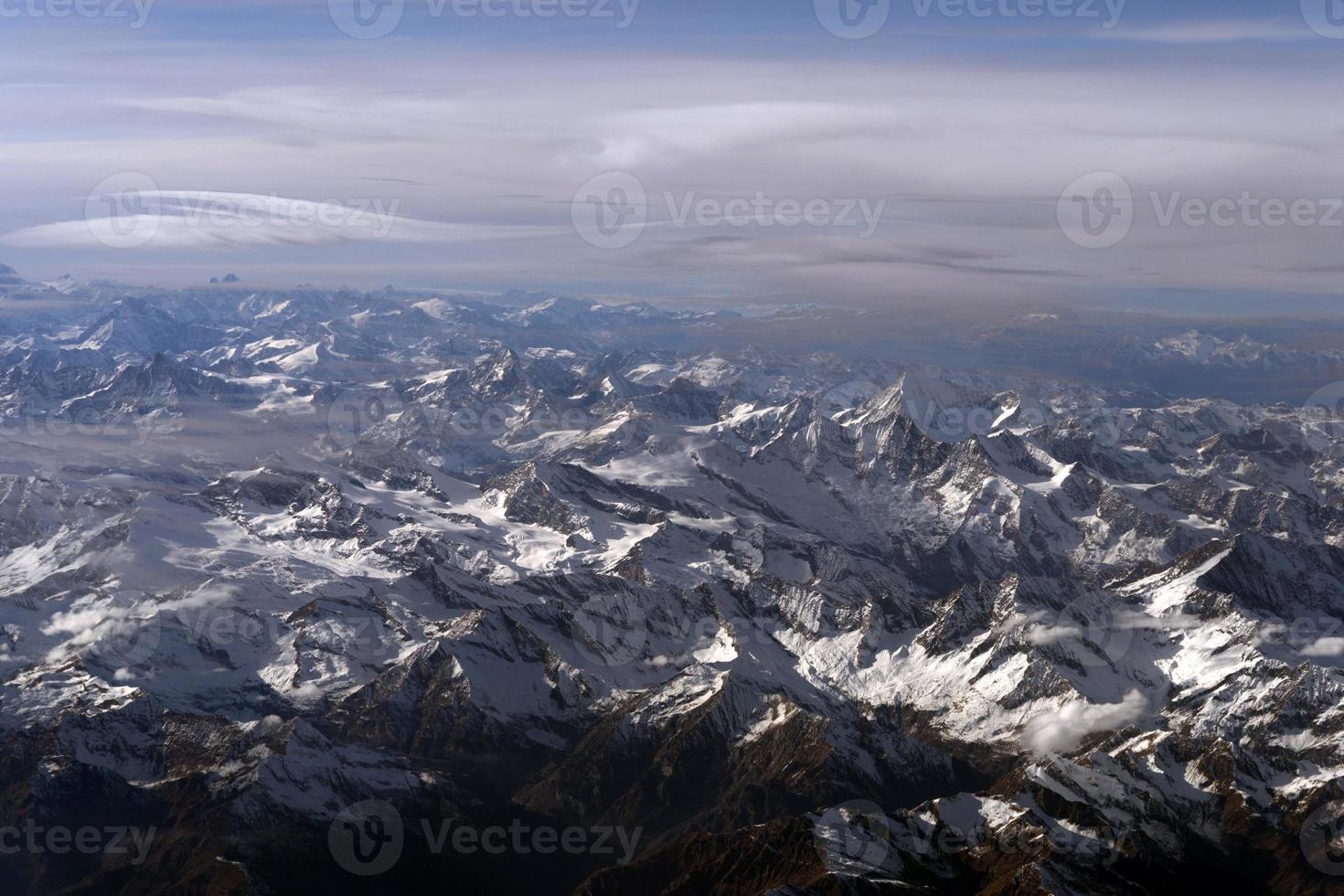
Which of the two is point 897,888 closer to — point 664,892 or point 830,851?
point 830,851

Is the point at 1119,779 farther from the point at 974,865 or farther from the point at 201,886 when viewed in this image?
the point at 201,886

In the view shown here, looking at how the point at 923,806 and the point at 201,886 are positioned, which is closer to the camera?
the point at 923,806

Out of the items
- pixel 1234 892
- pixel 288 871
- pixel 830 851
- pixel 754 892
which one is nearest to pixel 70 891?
pixel 288 871

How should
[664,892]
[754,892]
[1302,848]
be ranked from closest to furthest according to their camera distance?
[754,892]
[664,892]
[1302,848]

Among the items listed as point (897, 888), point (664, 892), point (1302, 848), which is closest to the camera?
point (897, 888)

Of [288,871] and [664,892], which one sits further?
[288,871]

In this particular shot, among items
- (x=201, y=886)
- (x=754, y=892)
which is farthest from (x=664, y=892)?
(x=201, y=886)

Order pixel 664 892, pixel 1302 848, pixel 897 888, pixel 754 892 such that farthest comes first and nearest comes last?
pixel 1302 848
pixel 664 892
pixel 754 892
pixel 897 888

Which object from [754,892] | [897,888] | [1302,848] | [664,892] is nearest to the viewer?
[897,888]

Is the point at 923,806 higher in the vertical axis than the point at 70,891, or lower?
higher
